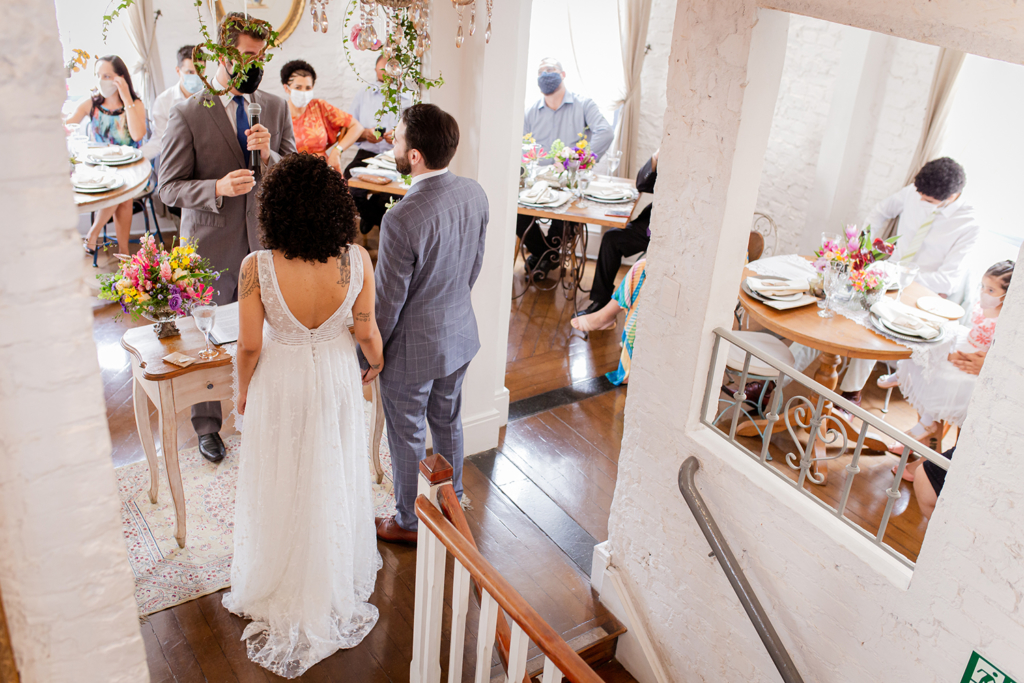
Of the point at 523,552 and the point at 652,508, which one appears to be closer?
the point at 652,508

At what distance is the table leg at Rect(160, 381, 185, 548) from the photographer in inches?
127

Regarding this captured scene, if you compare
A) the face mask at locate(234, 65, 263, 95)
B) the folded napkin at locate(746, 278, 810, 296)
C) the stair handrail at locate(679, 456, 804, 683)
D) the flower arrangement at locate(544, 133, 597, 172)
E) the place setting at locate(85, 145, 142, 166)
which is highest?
the face mask at locate(234, 65, 263, 95)

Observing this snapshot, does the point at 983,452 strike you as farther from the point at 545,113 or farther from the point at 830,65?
the point at 545,113

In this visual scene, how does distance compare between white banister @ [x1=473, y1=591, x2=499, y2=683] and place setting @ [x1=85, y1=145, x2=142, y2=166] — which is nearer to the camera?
white banister @ [x1=473, y1=591, x2=499, y2=683]

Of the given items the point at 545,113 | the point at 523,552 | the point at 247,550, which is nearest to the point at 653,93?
the point at 545,113

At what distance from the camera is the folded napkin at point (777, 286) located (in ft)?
14.4

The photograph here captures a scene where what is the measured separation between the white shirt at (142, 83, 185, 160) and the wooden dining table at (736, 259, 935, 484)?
4.55 metres

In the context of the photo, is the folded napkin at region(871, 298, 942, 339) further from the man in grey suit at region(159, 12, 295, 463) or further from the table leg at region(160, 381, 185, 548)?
the table leg at region(160, 381, 185, 548)

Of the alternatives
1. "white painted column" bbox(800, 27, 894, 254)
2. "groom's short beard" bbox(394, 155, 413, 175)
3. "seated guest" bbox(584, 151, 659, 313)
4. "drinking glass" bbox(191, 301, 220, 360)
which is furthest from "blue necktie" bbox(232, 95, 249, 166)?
"white painted column" bbox(800, 27, 894, 254)

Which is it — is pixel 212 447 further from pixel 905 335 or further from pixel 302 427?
pixel 905 335

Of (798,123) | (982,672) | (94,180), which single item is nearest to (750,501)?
(982,672)

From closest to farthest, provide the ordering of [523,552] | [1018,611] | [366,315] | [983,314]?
[1018,611], [366,315], [523,552], [983,314]

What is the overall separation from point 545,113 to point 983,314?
4185 mm

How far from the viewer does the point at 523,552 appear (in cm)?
372
